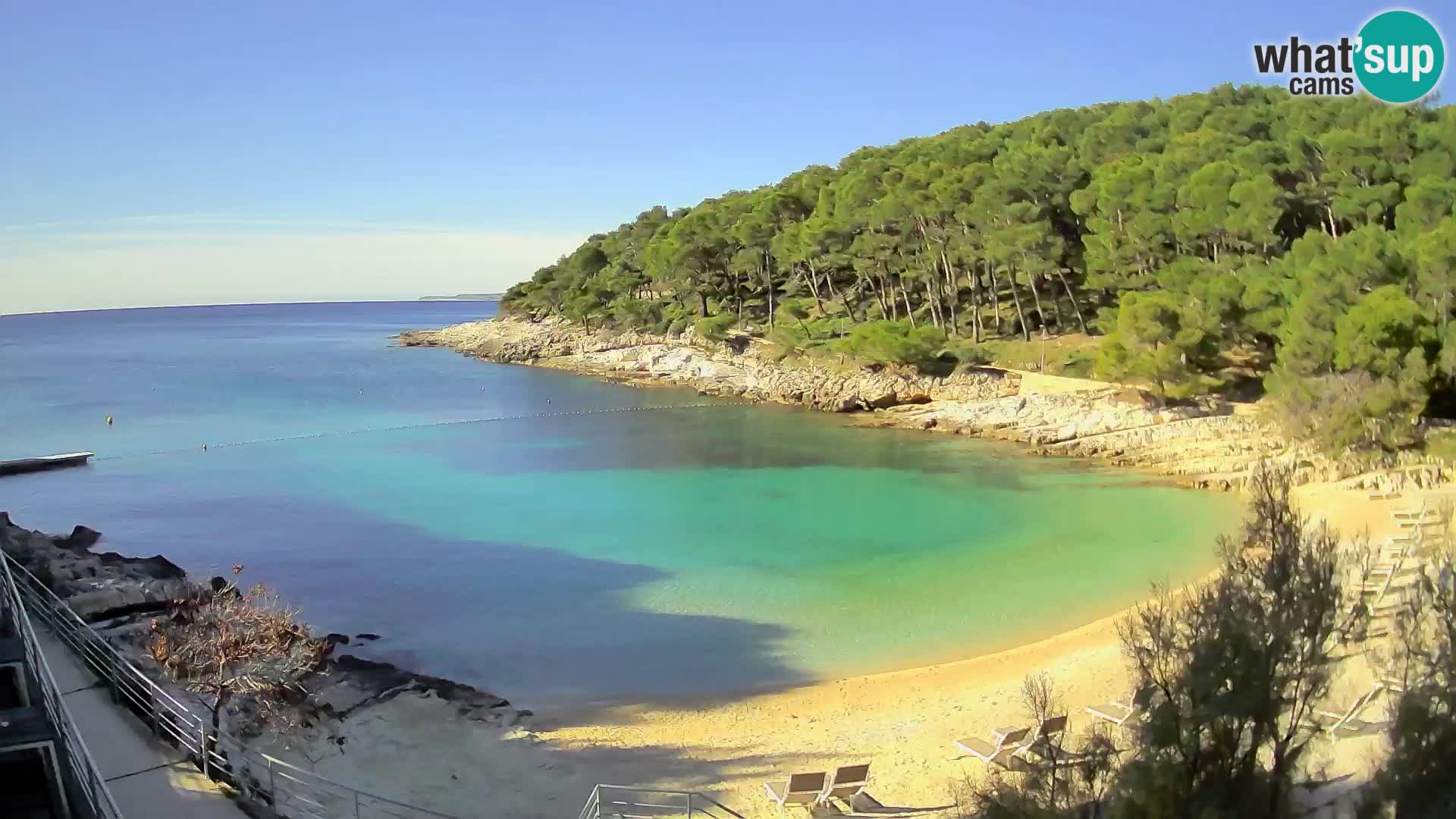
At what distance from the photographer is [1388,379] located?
2139 cm

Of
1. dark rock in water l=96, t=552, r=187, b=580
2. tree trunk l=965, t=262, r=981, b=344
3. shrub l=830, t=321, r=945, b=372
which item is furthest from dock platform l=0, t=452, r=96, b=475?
tree trunk l=965, t=262, r=981, b=344

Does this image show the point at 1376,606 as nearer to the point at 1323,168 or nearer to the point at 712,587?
the point at 712,587

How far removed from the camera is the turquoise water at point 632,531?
14125mm

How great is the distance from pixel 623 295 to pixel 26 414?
3018cm

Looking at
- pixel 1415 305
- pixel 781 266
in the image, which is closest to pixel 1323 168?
pixel 1415 305

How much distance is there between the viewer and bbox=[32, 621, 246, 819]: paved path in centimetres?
714

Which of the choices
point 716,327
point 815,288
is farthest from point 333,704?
point 815,288

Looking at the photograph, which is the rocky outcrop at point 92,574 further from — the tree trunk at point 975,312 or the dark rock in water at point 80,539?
the tree trunk at point 975,312

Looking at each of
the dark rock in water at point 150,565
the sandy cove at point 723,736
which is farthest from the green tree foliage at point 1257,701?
the dark rock in water at point 150,565

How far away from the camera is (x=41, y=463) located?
3117 centimetres

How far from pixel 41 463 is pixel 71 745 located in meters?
30.2

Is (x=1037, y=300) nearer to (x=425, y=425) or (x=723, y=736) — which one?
(x=425, y=425)

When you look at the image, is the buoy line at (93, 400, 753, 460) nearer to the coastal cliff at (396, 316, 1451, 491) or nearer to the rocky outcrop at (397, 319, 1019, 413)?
the rocky outcrop at (397, 319, 1019, 413)

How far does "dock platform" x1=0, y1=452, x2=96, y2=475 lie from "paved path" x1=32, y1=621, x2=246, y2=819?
26589 millimetres
